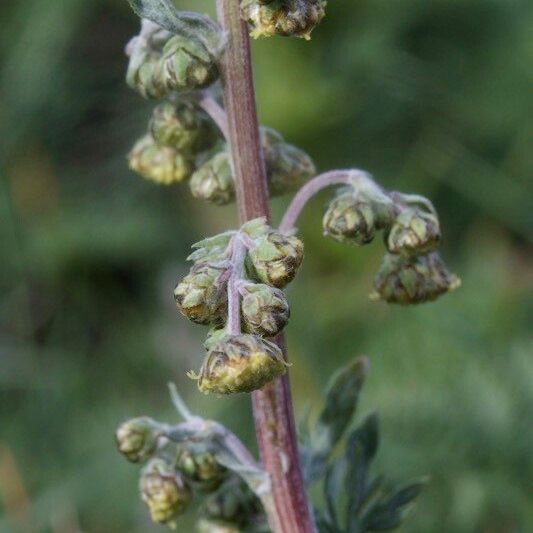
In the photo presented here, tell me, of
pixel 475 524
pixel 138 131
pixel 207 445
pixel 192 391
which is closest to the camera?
pixel 207 445

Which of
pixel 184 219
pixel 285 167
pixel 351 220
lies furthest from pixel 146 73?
pixel 184 219

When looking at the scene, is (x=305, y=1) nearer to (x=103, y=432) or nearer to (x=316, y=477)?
(x=316, y=477)

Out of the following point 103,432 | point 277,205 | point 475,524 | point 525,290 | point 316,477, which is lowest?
point 475,524

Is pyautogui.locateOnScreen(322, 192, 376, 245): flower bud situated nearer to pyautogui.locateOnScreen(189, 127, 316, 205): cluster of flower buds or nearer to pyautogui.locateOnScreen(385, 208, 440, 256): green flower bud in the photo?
pyautogui.locateOnScreen(385, 208, 440, 256): green flower bud

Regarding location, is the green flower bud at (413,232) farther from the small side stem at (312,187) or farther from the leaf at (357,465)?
the leaf at (357,465)

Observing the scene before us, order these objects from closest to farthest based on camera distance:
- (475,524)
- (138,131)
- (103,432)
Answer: (475,524) → (103,432) → (138,131)

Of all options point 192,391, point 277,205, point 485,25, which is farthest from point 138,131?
point 485,25

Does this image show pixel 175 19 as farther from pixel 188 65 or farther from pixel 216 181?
pixel 216 181

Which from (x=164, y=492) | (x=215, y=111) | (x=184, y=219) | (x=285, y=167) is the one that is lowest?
(x=164, y=492)
